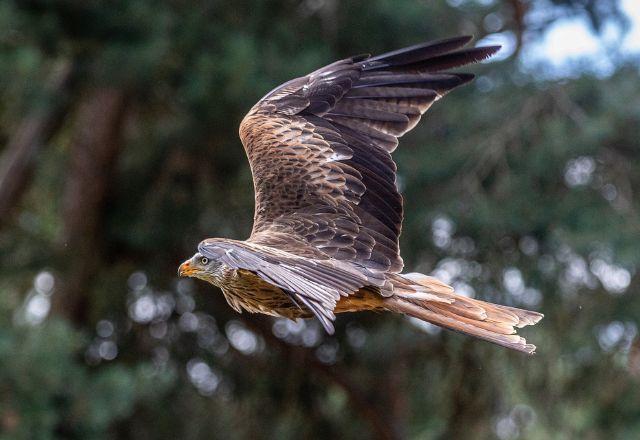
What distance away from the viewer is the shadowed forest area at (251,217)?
1016 cm

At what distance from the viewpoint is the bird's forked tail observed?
4.25m

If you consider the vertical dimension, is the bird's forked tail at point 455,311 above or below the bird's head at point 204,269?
below

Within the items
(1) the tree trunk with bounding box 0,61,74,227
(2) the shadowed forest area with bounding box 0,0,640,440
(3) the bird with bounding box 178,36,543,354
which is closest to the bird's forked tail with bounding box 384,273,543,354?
(3) the bird with bounding box 178,36,543,354

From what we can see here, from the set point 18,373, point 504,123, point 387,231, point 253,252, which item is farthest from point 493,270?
point 253,252

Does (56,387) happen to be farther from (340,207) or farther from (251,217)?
(340,207)

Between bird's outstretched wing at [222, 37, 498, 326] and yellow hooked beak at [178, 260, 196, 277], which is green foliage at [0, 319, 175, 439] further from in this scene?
yellow hooked beak at [178, 260, 196, 277]

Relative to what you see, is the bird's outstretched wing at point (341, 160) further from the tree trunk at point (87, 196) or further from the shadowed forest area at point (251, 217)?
the tree trunk at point (87, 196)

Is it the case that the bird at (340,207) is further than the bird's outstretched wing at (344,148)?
No

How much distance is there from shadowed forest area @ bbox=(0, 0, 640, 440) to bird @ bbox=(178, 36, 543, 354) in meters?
4.28

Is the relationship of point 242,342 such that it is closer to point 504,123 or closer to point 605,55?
point 504,123

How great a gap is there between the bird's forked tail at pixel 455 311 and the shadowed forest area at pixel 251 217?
5.59 meters

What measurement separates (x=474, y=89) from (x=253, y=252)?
334 inches

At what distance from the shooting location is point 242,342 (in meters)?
12.8

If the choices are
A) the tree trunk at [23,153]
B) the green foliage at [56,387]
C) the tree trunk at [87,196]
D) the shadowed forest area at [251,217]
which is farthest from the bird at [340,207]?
the tree trunk at [87,196]
